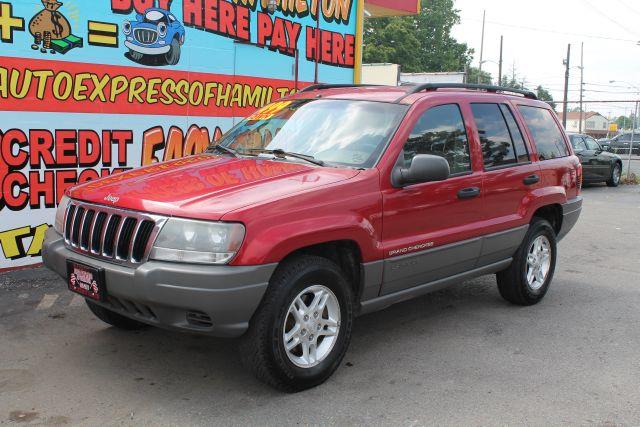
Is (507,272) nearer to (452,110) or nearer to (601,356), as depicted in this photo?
(601,356)

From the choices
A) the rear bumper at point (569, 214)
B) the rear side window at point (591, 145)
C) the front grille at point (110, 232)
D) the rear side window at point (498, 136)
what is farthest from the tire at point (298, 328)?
the rear side window at point (591, 145)

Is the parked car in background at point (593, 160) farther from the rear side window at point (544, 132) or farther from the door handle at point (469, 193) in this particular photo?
the door handle at point (469, 193)

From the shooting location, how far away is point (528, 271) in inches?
228

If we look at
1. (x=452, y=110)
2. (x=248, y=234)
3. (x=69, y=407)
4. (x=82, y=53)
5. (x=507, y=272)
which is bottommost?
(x=69, y=407)

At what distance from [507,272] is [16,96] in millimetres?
5003

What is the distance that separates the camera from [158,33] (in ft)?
25.1

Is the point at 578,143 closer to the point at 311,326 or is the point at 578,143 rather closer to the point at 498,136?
the point at 498,136

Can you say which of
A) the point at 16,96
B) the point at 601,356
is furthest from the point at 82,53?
the point at 601,356

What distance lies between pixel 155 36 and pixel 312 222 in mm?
4833

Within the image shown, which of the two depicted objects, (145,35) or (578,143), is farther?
(578,143)

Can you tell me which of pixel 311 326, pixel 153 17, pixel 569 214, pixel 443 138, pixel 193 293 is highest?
pixel 153 17

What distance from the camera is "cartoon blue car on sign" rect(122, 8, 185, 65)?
7422mm

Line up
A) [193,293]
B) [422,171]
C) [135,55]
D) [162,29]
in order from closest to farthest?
1. [193,293]
2. [422,171]
3. [135,55]
4. [162,29]

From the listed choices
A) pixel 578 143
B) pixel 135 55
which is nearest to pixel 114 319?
pixel 135 55
